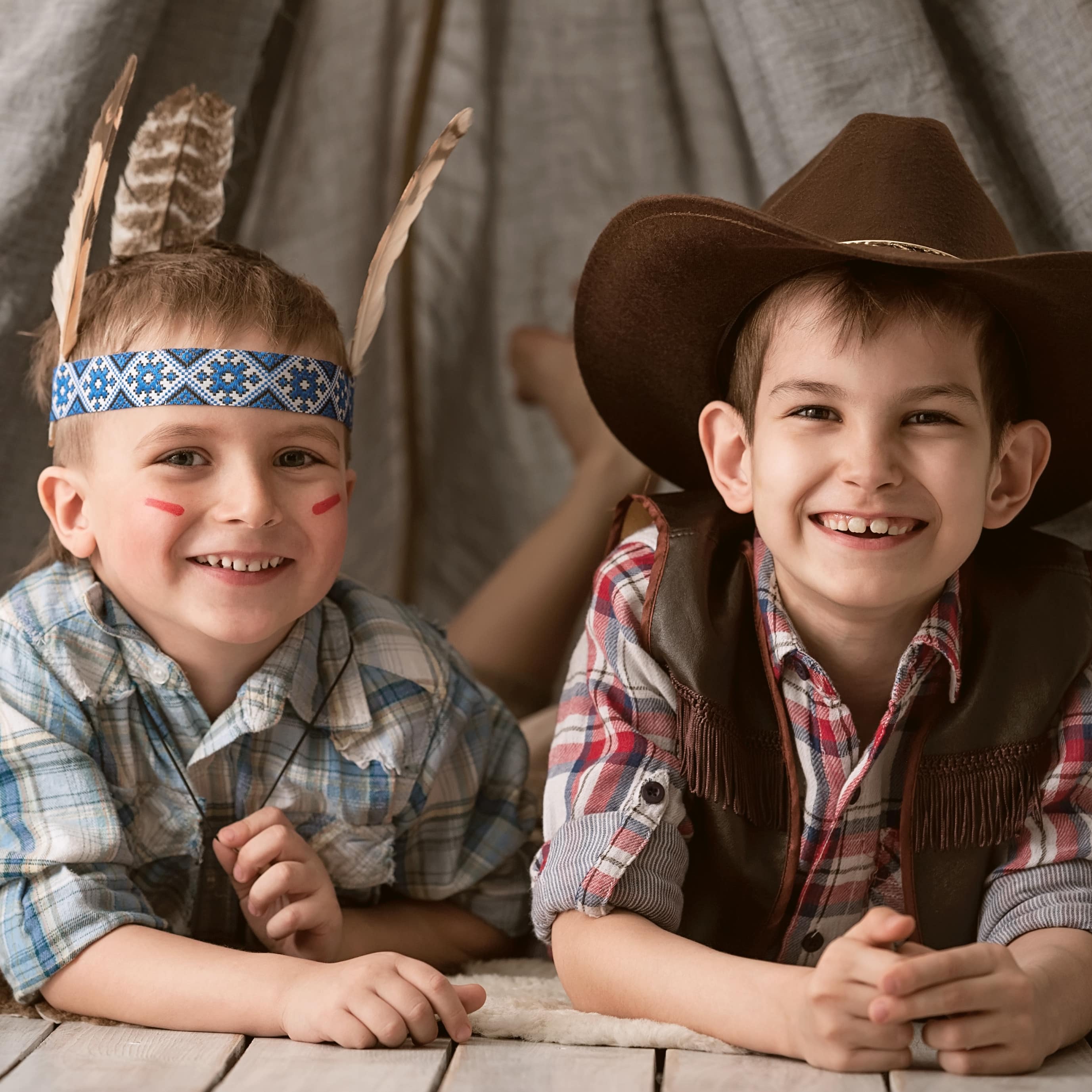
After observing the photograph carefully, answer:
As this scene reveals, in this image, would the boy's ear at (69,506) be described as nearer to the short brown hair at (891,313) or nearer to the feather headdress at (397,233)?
the feather headdress at (397,233)

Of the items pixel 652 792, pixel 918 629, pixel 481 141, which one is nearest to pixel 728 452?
pixel 918 629

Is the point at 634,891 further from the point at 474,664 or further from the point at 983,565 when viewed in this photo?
the point at 474,664

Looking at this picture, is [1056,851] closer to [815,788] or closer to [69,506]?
[815,788]

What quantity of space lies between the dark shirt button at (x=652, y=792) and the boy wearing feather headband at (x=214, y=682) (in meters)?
0.32

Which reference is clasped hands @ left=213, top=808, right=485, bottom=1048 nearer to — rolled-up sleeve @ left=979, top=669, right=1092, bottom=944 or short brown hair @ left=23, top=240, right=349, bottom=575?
short brown hair @ left=23, top=240, right=349, bottom=575

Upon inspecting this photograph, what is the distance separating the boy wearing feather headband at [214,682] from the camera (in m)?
1.37

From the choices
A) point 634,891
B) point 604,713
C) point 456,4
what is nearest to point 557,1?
point 456,4

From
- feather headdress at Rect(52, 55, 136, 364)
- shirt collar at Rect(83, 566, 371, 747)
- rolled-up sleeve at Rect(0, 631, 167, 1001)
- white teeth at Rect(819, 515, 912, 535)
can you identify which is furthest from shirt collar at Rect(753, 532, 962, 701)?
feather headdress at Rect(52, 55, 136, 364)

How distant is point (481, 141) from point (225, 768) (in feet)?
4.54

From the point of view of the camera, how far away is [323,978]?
121 cm

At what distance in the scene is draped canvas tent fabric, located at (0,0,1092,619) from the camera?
1.70 m

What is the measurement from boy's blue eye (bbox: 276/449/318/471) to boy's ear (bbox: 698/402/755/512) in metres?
0.43

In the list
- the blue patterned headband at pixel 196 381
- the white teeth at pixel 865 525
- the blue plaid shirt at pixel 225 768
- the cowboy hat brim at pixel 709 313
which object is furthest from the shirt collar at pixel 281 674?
the white teeth at pixel 865 525

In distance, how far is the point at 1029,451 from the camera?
4.75 feet
